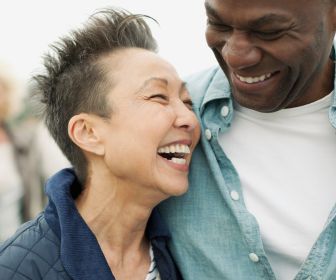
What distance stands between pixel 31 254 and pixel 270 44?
1.03 m

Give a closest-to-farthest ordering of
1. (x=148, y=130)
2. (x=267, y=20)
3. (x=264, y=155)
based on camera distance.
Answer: (x=267, y=20), (x=148, y=130), (x=264, y=155)

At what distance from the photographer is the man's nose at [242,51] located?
2.04 metres

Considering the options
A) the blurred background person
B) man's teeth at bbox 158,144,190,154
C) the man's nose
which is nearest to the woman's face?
man's teeth at bbox 158,144,190,154

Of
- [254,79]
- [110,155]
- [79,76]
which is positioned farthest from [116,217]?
[254,79]

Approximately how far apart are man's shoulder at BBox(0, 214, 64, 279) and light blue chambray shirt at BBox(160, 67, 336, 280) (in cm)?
48

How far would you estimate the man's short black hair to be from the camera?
237 cm

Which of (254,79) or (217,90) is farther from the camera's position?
(217,90)

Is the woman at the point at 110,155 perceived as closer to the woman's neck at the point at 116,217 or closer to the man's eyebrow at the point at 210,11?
the woman's neck at the point at 116,217

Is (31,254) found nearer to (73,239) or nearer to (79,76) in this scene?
(73,239)

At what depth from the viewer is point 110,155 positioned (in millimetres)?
2285

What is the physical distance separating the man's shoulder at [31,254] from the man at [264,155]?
0.48 metres

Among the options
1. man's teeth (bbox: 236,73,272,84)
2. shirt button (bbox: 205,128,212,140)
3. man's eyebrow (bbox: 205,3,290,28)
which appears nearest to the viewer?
man's eyebrow (bbox: 205,3,290,28)

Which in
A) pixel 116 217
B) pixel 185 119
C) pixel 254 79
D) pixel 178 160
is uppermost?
pixel 254 79

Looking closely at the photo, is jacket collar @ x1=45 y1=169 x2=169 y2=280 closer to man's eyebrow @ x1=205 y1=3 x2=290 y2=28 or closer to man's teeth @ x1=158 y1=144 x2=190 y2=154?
man's teeth @ x1=158 y1=144 x2=190 y2=154
